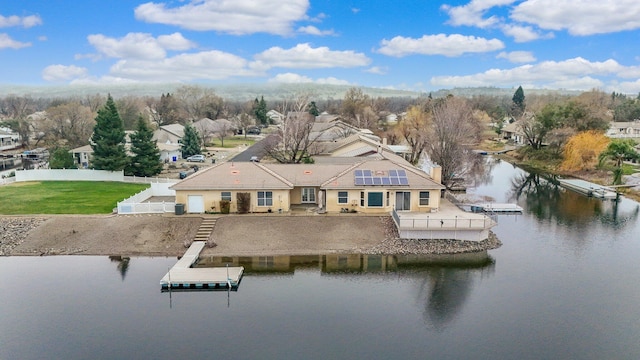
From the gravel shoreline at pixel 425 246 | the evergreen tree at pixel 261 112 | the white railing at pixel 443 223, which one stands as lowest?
the gravel shoreline at pixel 425 246

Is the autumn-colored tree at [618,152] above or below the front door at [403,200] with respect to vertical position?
above

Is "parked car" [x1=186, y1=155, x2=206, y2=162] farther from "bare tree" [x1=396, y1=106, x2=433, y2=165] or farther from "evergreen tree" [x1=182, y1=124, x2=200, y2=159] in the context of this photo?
"bare tree" [x1=396, y1=106, x2=433, y2=165]

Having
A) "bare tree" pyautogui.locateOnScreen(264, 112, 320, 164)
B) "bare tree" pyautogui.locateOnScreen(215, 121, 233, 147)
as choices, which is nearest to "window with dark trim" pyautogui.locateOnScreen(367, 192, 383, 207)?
"bare tree" pyautogui.locateOnScreen(264, 112, 320, 164)

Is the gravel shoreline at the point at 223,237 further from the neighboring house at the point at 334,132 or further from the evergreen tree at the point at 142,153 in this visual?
the neighboring house at the point at 334,132

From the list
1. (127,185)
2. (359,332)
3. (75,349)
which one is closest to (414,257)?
(359,332)

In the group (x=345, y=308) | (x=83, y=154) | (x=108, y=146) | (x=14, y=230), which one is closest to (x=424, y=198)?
(x=345, y=308)

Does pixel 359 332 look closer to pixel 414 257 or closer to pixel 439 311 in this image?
pixel 439 311

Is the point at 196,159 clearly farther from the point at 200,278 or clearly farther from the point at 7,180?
the point at 200,278

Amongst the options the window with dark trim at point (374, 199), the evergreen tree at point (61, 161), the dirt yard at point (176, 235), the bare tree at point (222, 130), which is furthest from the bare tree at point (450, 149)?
the bare tree at point (222, 130)
